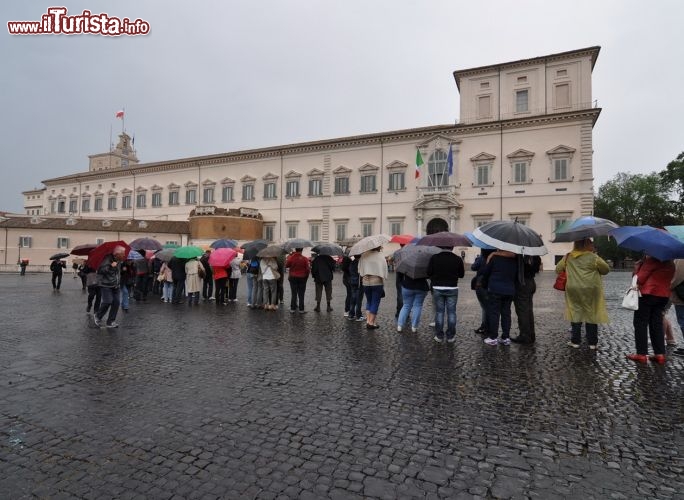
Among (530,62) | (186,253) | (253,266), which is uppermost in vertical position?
(530,62)

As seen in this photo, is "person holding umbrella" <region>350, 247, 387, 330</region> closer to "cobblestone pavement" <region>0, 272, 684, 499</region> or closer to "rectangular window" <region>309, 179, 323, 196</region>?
"cobblestone pavement" <region>0, 272, 684, 499</region>

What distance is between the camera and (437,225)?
3484cm

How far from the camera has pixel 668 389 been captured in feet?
15.0

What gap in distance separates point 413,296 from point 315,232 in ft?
107

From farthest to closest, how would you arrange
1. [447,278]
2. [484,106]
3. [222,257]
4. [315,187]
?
[315,187], [484,106], [222,257], [447,278]

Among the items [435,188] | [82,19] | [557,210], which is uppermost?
[82,19]

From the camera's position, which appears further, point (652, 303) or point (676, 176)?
point (676, 176)

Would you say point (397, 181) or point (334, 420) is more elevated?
point (397, 181)

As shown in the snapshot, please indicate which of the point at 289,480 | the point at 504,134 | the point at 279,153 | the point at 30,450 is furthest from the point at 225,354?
the point at 279,153

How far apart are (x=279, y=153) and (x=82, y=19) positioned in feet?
91.1

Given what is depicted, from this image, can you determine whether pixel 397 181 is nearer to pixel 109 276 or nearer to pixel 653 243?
pixel 109 276

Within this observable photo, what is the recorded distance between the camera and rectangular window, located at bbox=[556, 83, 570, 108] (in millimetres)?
32438

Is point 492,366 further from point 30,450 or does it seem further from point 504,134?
point 504,134

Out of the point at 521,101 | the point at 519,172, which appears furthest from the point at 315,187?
the point at 521,101
